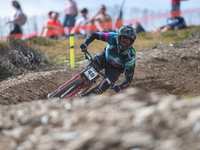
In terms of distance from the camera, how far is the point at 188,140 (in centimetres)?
153

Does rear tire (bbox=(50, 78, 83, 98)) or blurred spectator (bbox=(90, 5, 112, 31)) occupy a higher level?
blurred spectator (bbox=(90, 5, 112, 31))

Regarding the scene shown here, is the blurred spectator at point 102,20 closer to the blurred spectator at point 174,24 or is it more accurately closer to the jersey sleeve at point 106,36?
the blurred spectator at point 174,24

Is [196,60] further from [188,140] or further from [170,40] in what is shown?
[188,140]

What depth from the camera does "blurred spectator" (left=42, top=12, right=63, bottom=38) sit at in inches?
480

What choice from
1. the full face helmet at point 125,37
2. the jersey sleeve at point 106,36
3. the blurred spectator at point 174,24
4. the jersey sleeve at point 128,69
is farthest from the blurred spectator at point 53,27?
the jersey sleeve at point 128,69

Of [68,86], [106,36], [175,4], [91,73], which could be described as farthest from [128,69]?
[175,4]

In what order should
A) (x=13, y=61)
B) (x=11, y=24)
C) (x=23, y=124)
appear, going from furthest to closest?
1. (x=11, y=24)
2. (x=13, y=61)
3. (x=23, y=124)

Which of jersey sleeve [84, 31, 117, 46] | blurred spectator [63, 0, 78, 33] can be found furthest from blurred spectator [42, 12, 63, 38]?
jersey sleeve [84, 31, 117, 46]

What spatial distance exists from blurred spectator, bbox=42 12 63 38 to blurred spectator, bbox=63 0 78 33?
0.44 m

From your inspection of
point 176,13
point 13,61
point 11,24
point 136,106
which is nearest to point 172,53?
point 176,13

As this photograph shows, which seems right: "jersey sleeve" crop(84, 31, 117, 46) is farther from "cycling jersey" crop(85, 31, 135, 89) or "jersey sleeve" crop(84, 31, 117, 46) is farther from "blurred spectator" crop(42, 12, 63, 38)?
"blurred spectator" crop(42, 12, 63, 38)

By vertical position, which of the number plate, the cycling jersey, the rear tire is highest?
the cycling jersey

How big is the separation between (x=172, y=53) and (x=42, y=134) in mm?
8600

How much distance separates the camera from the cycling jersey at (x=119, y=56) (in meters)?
5.29
